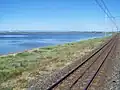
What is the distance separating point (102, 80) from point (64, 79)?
225 centimetres

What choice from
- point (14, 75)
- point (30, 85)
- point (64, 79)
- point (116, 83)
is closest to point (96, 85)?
point (116, 83)

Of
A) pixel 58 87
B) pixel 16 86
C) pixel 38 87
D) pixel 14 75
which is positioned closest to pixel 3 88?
pixel 16 86

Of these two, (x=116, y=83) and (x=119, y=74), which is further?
(x=119, y=74)

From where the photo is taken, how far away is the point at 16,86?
13.3 metres

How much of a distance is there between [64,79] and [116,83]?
305 centimetres

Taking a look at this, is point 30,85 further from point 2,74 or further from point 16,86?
point 2,74

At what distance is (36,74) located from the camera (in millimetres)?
17047

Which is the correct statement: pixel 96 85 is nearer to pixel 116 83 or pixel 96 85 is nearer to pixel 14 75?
pixel 116 83

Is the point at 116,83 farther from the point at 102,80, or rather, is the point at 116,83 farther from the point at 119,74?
the point at 119,74

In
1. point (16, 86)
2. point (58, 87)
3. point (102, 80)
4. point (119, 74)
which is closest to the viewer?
point (58, 87)

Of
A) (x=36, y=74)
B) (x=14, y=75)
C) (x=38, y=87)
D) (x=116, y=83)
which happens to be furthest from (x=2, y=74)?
(x=116, y=83)

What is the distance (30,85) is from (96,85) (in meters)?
3.59

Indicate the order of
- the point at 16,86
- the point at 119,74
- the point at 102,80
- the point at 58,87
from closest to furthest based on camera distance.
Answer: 1. the point at 58,87
2. the point at 16,86
3. the point at 102,80
4. the point at 119,74

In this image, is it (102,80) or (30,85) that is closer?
(30,85)
